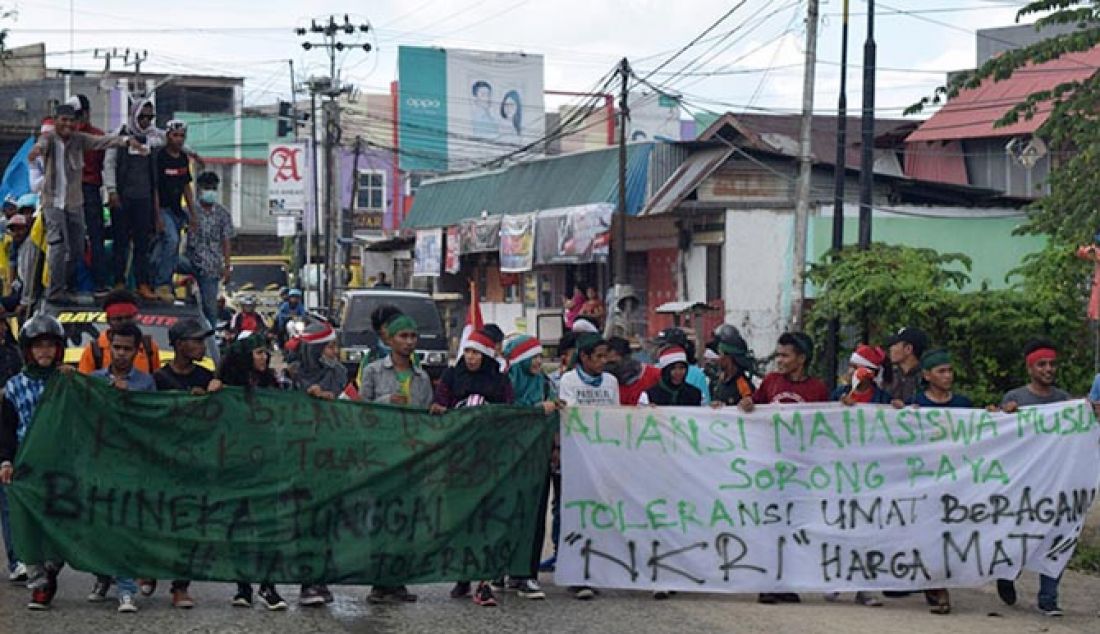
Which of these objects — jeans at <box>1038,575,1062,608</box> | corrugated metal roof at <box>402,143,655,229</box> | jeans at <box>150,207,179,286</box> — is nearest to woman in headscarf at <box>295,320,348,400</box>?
jeans at <box>150,207,179,286</box>

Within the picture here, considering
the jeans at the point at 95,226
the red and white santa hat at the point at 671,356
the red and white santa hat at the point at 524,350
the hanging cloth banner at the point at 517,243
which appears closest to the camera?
the red and white santa hat at the point at 524,350

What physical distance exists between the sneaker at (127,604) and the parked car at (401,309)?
20960 millimetres

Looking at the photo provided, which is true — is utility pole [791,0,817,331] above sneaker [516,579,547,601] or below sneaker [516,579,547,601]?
above

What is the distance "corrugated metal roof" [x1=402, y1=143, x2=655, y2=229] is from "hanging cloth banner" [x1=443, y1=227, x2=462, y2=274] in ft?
1.69

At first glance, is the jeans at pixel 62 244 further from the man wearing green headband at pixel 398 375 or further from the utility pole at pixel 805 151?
the utility pole at pixel 805 151

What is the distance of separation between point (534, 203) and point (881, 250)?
60.7 feet

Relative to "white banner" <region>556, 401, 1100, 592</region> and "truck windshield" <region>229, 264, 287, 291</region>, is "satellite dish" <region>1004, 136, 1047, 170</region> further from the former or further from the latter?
"white banner" <region>556, 401, 1100, 592</region>

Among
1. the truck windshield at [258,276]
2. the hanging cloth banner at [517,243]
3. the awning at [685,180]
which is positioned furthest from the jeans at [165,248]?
Answer: the truck windshield at [258,276]

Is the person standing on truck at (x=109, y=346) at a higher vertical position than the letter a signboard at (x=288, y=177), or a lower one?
lower

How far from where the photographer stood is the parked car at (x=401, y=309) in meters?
31.2

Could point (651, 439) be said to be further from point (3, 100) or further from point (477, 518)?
point (3, 100)

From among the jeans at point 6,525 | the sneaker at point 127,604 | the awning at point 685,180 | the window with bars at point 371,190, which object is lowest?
the sneaker at point 127,604

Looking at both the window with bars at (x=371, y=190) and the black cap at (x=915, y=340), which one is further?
the window with bars at (x=371, y=190)

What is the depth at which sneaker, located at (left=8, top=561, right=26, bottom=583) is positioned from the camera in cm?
1056
